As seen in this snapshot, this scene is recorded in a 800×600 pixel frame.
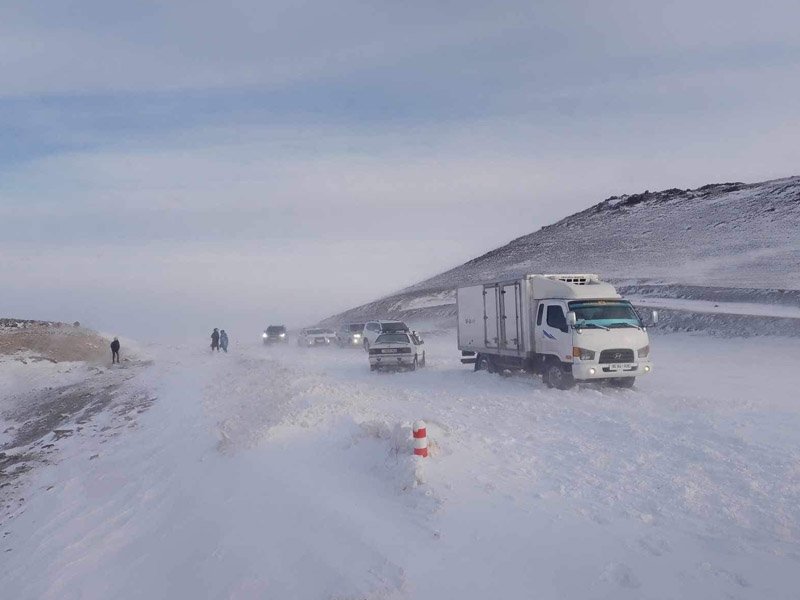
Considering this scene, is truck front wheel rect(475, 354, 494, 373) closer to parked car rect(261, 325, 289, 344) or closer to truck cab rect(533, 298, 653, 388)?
truck cab rect(533, 298, 653, 388)

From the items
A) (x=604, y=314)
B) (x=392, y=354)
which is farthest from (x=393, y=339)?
(x=604, y=314)

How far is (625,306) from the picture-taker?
18.3 meters

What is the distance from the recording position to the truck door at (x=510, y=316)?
65.7 feet

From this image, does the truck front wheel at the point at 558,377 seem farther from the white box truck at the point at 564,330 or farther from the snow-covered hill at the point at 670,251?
the snow-covered hill at the point at 670,251

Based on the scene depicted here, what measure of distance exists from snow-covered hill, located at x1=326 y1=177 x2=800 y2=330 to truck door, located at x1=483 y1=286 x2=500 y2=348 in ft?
98.8

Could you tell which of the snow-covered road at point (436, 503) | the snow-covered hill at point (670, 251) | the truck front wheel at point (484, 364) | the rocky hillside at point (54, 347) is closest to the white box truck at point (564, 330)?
the truck front wheel at point (484, 364)

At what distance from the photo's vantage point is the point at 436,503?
818 cm

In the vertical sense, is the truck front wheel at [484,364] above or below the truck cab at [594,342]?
below

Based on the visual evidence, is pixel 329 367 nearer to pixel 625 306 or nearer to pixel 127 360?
pixel 625 306

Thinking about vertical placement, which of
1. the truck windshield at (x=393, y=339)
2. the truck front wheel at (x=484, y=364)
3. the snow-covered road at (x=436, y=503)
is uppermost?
the truck windshield at (x=393, y=339)

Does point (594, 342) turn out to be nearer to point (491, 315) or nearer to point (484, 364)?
point (491, 315)

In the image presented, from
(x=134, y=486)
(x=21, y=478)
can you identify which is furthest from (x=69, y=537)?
(x=21, y=478)

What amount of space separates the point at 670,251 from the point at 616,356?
233ft

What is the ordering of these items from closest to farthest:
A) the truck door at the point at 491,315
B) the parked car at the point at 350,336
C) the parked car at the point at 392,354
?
1. the truck door at the point at 491,315
2. the parked car at the point at 392,354
3. the parked car at the point at 350,336
